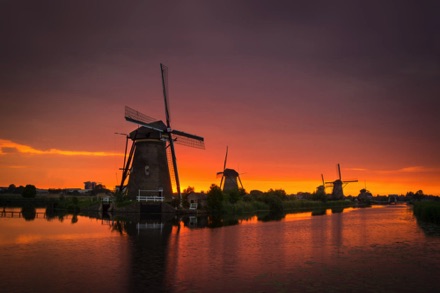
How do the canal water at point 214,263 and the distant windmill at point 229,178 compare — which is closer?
the canal water at point 214,263

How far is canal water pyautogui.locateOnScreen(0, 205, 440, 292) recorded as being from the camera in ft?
51.2

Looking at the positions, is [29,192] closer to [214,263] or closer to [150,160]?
[150,160]

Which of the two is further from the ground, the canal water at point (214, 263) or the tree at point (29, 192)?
the tree at point (29, 192)

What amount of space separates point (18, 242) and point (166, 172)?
36485 mm

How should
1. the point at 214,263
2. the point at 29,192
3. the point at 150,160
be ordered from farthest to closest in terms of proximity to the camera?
the point at 29,192 → the point at 150,160 → the point at 214,263

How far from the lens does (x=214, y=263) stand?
2039 centimetres

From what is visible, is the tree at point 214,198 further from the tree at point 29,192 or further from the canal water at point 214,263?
the tree at point 29,192

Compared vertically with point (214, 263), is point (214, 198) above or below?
above

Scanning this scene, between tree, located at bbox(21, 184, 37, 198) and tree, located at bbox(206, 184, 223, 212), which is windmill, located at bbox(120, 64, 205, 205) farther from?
tree, located at bbox(21, 184, 37, 198)

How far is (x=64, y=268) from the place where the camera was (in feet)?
61.1

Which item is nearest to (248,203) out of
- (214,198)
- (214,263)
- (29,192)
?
(214,198)

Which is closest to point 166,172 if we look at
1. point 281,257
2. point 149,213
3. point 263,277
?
point 149,213

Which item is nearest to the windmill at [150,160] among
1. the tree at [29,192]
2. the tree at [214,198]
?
the tree at [214,198]

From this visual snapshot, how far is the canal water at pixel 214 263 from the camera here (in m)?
15.6
